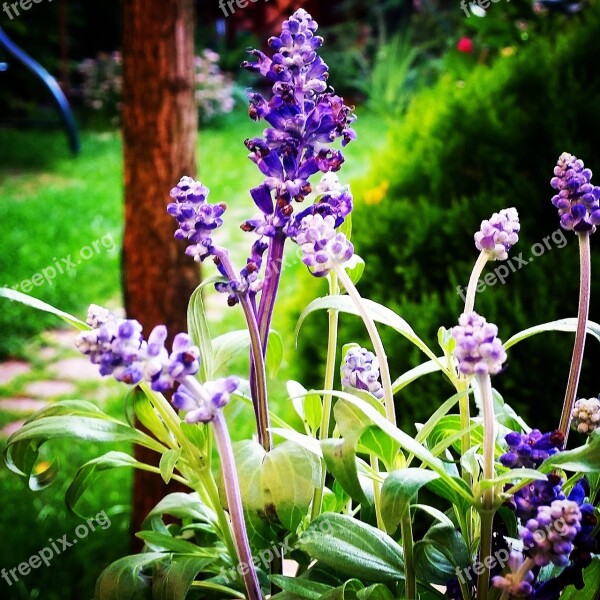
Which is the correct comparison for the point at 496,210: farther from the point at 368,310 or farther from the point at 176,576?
the point at 176,576

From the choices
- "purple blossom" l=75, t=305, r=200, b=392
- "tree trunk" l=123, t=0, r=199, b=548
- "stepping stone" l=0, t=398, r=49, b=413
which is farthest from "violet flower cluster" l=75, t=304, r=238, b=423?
"stepping stone" l=0, t=398, r=49, b=413

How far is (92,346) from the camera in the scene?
0.40m

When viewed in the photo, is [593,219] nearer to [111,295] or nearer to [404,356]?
[404,356]

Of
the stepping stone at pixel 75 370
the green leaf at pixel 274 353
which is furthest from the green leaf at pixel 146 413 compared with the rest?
the stepping stone at pixel 75 370

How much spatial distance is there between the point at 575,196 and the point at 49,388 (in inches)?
90.0

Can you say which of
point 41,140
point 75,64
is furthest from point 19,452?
point 75,64

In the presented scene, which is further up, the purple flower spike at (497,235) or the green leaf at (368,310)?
the purple flower spike at (497,235)

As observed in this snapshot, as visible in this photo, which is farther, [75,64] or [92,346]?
[75,64]

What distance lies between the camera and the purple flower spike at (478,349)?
40 centimetres

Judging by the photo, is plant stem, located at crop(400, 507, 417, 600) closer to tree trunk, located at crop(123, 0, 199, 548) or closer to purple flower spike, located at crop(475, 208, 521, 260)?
purple flower spike, located at crop(475, 208, 521, 260)

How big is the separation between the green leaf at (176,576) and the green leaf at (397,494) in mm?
164

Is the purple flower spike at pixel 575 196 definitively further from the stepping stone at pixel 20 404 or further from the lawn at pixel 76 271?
the stepping stone at pixel 20 404

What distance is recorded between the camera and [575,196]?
54 centimetres

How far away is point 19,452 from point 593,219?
0.45 m
